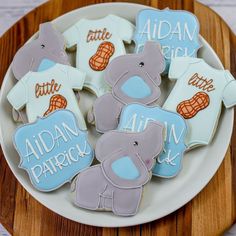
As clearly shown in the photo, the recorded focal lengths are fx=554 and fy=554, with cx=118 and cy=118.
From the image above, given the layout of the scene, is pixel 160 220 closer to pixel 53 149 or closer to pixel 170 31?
pixel 53 149

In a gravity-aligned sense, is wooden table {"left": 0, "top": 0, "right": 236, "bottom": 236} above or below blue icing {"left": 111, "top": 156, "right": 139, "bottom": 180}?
below

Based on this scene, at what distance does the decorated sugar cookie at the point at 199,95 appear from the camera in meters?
0.88

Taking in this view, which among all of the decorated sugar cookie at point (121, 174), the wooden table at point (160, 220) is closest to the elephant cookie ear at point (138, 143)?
the decorated sugar cookie at point (121, 174)

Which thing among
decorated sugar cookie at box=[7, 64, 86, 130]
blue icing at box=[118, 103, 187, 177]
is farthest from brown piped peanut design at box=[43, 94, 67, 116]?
blue icing at box=[118, 103, 187, 177]

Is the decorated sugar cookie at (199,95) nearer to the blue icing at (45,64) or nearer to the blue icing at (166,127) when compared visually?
the blue icing at (166,127)

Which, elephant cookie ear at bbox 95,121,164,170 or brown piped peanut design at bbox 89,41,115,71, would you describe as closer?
elephant cookie ear at bbox 95,121,164,170

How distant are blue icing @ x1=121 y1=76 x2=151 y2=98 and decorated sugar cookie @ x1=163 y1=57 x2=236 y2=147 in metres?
0.04

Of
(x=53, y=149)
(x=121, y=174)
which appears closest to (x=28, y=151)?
(x=53, y=149)

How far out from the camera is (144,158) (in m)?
0.84

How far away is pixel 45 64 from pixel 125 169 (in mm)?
237

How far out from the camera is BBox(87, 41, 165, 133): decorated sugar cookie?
2.92 feet

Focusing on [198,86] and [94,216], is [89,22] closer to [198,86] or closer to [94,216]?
[198,86]

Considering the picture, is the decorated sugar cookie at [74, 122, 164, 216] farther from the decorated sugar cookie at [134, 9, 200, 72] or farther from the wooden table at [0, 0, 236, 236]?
the decorated sugar cookie at [134, 9, 200, 72]

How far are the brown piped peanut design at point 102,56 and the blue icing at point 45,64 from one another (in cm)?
7
